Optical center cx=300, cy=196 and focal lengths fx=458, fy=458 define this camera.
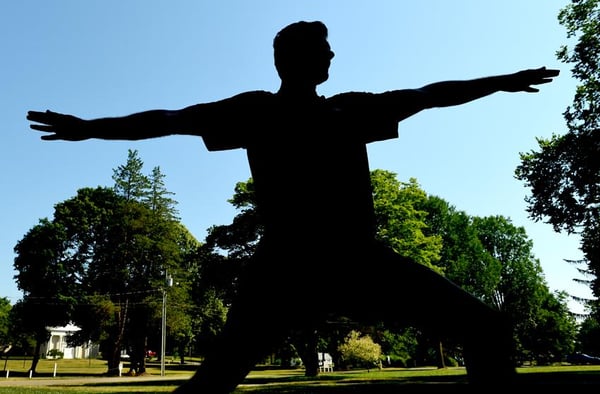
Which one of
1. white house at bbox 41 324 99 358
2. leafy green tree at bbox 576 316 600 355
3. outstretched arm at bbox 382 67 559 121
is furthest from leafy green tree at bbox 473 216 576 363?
white house at bbox 41 324 99 358

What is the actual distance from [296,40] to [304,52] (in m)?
0.07

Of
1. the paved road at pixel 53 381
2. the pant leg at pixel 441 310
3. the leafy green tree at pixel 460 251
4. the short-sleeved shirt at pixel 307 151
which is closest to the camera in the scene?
the pant leg at pixel 441 310

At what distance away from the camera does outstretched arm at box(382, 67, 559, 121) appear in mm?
2227

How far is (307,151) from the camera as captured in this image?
202 centimetres

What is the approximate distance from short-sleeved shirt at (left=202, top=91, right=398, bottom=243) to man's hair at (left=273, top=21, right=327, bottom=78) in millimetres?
198

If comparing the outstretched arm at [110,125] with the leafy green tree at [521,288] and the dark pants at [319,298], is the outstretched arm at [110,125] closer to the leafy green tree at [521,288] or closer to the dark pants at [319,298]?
the dark pants at [319,298]

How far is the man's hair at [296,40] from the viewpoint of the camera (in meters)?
2.20

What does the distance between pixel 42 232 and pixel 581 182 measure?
44745 millimetres

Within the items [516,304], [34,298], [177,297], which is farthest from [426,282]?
[516,304]

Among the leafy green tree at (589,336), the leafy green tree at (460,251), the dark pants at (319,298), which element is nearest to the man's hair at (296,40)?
the dark pants at (319,298)

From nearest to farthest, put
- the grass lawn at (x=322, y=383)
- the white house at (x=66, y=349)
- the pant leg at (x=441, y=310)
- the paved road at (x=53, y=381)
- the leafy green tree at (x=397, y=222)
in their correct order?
the pant leg at (x=441, y=310)
the grass lawn at (x=322, y=383)
the paved road at (x=53, y=381)
the leafy green tree at (x=397, y=222)
the white house at (x=66, y=349)

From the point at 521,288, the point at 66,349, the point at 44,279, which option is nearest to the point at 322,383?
the point at 44,279

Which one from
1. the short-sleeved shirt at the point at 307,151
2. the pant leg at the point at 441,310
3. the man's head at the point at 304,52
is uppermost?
the man's head at the point at 304,52

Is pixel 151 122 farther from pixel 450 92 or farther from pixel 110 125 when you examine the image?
pixel 450 92
